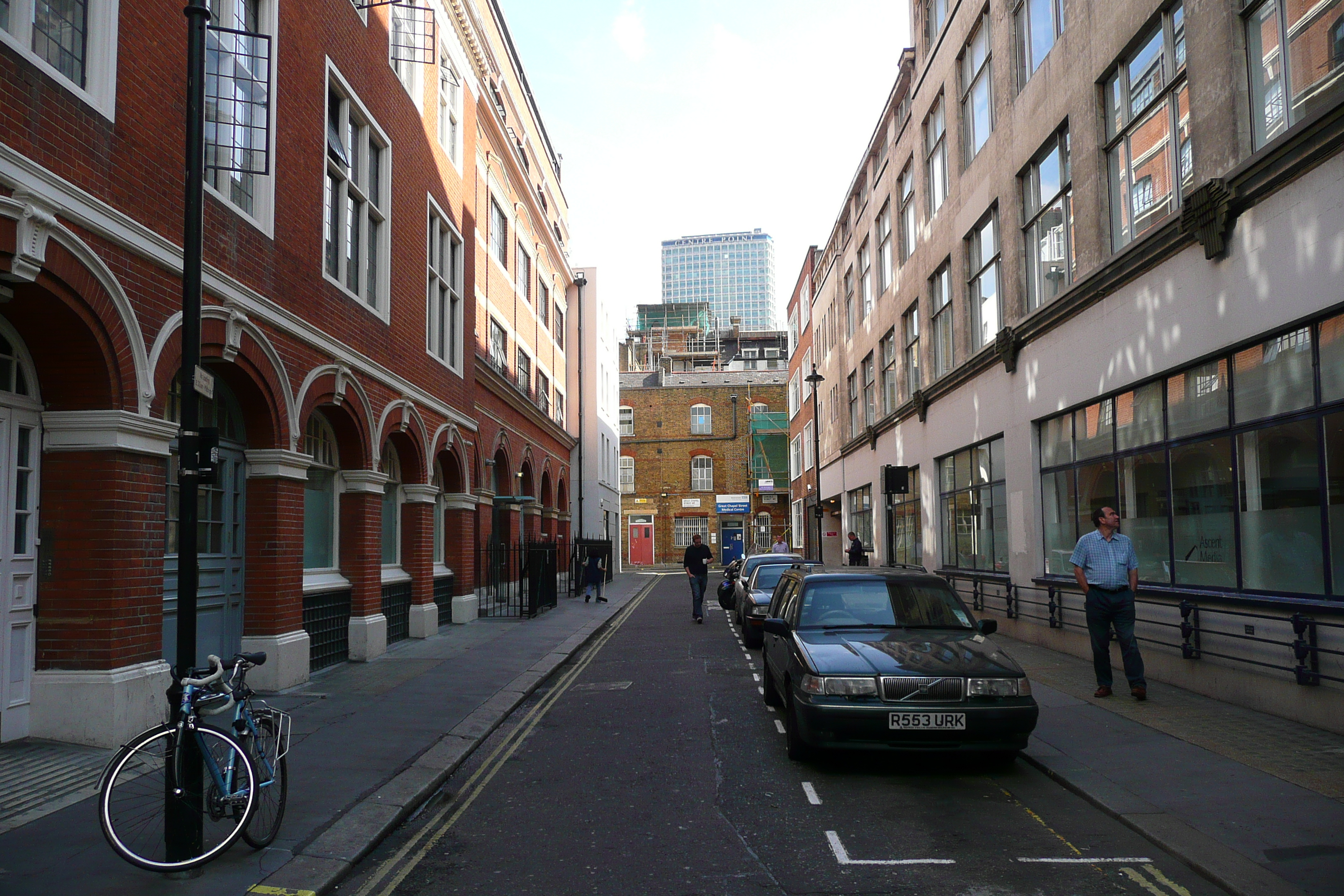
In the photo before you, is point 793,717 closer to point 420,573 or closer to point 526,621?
point 420,573

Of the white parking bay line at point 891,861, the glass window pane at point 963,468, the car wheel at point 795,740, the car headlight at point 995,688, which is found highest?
the glass window pane at point 963,468

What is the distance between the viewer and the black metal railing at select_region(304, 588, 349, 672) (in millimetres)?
11852

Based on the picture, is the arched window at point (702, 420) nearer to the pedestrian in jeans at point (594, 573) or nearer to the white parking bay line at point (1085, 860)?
the pedestrian in jeans at point (594, 573)

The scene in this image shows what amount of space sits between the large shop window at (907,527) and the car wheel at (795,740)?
1542 centimetres

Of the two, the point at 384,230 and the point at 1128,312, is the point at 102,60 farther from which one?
the point at 1128,312

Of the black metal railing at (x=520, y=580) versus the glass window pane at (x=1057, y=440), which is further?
the black metal railing at (x=520, y=580)

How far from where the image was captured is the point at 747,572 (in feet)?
64.0

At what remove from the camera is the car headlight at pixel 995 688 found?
21.6 ft

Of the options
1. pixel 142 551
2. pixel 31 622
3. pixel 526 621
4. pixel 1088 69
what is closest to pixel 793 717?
pixel 142 551

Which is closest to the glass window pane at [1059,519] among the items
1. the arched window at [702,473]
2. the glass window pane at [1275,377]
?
the glass window pane at [1275,377]

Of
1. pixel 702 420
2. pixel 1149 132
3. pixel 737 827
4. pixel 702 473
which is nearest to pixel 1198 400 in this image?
pixel 1149 132

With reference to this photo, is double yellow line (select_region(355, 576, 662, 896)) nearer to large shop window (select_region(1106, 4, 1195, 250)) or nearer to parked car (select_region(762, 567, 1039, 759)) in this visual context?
parked car (select_region(762, 567, 1039, 759))

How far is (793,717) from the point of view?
712 cm

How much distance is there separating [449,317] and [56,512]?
38.0ft
